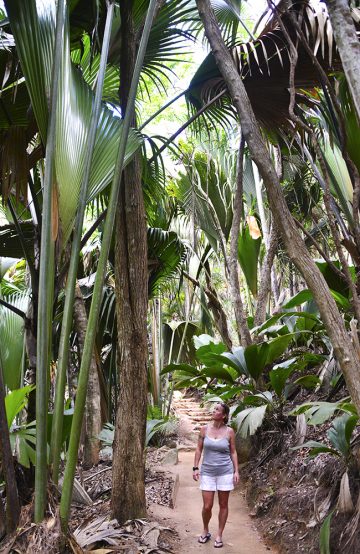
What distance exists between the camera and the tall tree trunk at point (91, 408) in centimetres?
475

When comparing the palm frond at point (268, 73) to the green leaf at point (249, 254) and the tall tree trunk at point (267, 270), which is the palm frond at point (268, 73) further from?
the green leaf at point (249, 254)

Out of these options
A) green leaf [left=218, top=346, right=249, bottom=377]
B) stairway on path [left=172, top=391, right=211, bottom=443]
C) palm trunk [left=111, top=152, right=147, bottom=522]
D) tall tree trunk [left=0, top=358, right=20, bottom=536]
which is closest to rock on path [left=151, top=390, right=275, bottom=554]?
palm trunk [left=111, top=152, right=147, bottom=522]

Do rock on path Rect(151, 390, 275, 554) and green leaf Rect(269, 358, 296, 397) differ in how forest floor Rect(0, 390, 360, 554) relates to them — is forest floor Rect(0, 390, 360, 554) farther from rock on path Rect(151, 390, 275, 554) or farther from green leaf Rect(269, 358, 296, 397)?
green leaf Rect(269, 358, 296, 397)

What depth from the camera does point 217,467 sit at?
4.07 m

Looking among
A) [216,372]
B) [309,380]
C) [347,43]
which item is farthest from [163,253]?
[347,43]

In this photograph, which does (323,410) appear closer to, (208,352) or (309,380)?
(309,380)

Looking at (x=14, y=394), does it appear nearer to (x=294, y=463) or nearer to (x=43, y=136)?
(x=43, y=136)

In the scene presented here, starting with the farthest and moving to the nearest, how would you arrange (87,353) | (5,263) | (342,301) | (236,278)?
(236,278) → (5,263) → (342,301) → (87,353)

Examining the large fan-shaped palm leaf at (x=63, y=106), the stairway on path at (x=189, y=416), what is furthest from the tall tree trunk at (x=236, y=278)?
the stairway on path at (x=189, y=416)

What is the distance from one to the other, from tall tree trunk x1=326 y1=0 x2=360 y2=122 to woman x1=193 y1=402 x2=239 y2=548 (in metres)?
2.72

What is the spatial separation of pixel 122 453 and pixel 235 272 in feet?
9.19

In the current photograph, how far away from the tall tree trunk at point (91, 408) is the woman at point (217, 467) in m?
1.06

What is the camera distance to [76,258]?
2.43 metres

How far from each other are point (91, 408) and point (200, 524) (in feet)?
4.54
